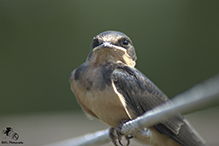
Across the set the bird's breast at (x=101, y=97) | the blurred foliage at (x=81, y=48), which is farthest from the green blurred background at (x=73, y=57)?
the bird's breast at (x=101, y=97)

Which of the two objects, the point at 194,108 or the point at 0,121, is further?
the point at 0,121

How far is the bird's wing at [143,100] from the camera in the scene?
1.83m

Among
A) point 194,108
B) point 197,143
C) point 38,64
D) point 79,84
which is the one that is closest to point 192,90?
point 194,108

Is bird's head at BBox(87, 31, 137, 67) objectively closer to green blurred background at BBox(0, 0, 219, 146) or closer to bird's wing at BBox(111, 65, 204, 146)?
bird's wing at BBox(111, 65, 204, 146)

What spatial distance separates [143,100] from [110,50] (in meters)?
0.35

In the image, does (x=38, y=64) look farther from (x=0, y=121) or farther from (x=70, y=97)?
(x=0, y=121)

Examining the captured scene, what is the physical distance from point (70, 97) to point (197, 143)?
231 centimetres

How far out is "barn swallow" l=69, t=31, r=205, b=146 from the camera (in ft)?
5.85

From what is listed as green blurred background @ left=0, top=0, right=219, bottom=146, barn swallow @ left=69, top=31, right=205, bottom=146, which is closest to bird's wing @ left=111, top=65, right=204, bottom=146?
barn swallow @ left=69, top=31, right=205, bottom=146

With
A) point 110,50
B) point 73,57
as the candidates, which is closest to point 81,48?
point 73,57

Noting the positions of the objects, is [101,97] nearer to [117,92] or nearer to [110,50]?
[117,92]

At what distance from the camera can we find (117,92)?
1.77 m

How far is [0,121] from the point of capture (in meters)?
3.71

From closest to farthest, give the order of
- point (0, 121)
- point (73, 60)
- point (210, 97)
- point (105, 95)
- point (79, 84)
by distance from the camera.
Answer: point (210, 97)
point (105, 95)
point (79, 84)
point (0, 121)
point (73, 60)
